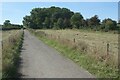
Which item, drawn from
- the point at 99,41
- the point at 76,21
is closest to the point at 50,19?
the point at 76,21

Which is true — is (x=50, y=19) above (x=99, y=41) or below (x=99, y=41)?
above

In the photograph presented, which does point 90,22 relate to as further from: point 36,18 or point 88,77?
point 88,77

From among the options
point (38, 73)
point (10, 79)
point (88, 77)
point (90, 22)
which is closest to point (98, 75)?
point (88, 77)

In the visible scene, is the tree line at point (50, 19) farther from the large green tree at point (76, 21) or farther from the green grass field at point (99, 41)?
the green grass field at point (99, 41)

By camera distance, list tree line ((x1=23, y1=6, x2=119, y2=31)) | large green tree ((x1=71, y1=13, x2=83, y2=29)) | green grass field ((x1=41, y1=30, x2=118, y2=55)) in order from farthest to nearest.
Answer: tree line ((x1=23, y1=6, x2=119, y2=31))
large green tree ((x1=71, y1=13, x2=83, y2=29))
green grass field ((x1=41, y1=30, x2=118, y2=55))

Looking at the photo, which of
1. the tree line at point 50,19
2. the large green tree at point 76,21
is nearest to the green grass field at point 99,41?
the large green tree at point 76,21

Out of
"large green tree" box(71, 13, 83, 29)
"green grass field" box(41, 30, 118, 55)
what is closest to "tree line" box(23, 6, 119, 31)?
"large green tree" box(71, 13, 83, 29)

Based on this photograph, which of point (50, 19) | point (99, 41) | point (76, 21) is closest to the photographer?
point (99, 41)

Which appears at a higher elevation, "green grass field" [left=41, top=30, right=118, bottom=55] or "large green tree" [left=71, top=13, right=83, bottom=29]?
"large green tree" [left=71, top=13, right=83, bottom=29]

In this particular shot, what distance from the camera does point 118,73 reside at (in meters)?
12.6

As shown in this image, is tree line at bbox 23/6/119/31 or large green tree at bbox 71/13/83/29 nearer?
large green tree at bbox 71/13/83/29

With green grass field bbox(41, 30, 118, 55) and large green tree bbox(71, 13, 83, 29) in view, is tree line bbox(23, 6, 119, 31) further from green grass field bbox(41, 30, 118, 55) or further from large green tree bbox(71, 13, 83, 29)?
green grass field bbox(41, 30, 118, 55)

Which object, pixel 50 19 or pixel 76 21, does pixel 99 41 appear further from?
pixel 50 19

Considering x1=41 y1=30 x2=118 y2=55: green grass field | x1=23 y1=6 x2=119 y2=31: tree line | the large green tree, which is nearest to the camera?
x1=41 y1=30 x2=118 y2=55: green grass field
